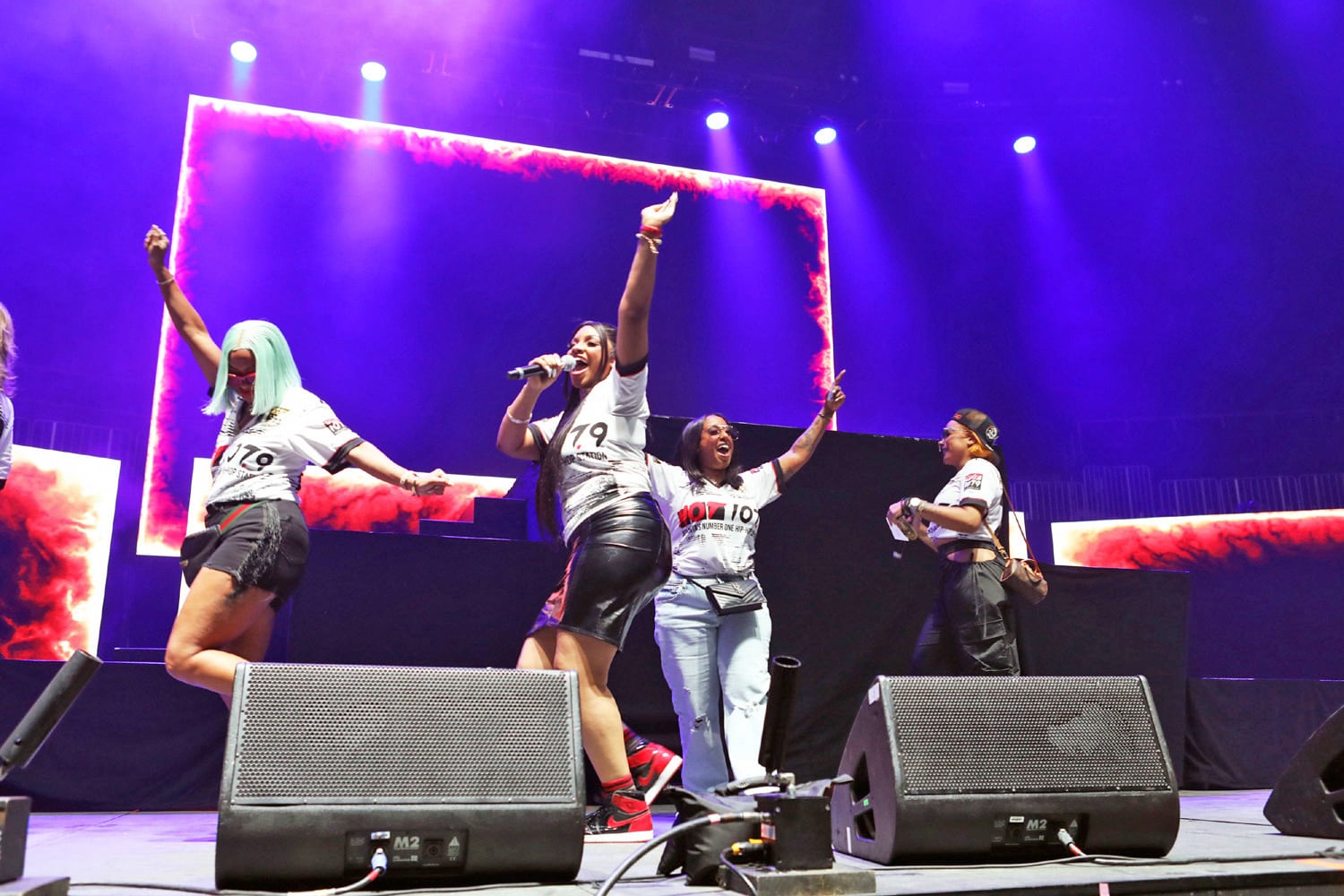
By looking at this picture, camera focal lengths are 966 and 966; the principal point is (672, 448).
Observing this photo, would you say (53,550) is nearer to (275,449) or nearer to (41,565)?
(41,565)

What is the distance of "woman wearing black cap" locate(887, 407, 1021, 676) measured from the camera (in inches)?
131

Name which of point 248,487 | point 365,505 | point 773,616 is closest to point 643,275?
point 248,487

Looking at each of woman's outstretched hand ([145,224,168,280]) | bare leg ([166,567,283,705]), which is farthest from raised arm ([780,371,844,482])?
woman's outstretched hand ([145,224,168,280])

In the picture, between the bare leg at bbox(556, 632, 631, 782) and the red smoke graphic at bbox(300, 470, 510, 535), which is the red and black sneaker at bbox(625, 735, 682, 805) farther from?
the red smoke graphic at bbox(300, 470, 510, 535)

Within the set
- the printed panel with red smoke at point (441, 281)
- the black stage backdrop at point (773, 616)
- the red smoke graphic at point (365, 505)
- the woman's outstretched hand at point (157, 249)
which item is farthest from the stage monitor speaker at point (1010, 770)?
the printed panel with red smoke at point (441, 281)

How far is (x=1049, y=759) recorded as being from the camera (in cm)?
195

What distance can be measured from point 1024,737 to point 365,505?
5.40 m

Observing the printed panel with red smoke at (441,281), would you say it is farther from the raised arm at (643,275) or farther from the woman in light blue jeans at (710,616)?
the raised arm at (643,275)

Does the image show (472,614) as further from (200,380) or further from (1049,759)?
(200,380)

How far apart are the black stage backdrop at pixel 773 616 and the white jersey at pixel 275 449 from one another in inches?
36.9

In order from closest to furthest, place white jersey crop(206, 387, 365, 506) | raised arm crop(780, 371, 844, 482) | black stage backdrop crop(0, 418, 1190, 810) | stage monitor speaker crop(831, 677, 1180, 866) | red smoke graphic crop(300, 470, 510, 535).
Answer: stage monitor speaker crop(831, 677, 1180, 866) < white jersey crop(206, 387, 365, 506) < black stage backdrop crop(0, 418, 1190, 810) < raised arm crop(780, 371, 844, 482) < red smoke graphic crop(300, 470, 510, 535)

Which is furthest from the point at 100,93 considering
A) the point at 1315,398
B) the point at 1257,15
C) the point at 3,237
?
the point at 1315,398

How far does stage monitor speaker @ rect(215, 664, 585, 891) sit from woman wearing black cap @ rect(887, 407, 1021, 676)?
1.96 metres

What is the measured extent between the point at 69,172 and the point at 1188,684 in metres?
7.42
